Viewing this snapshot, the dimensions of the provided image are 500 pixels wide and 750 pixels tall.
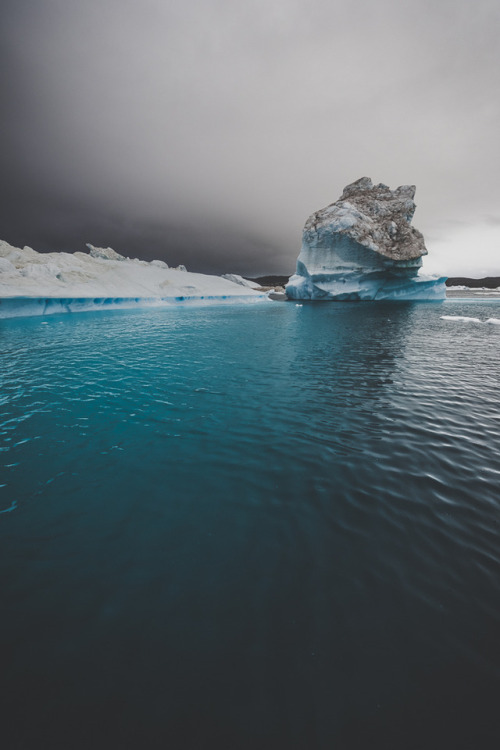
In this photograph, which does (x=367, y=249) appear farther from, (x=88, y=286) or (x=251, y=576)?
(x=251, y=576)

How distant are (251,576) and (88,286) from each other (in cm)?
6165

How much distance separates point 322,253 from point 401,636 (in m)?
64.8

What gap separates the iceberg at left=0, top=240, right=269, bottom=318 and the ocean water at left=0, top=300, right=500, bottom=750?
45643 millimetres

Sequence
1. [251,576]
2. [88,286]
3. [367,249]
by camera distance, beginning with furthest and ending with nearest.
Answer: [88,286], [367,249], [251,576]

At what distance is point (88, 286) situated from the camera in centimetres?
5322

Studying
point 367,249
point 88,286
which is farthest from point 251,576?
point 88,286

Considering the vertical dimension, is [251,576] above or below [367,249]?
below

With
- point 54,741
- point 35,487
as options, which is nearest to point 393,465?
point 54,741

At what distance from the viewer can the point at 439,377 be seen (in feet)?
40.6

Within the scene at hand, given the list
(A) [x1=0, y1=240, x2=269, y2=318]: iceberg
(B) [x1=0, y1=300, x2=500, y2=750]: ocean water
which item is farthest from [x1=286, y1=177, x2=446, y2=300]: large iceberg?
(B) [x1=0, y1=300, x2=500, y2=750]: ocean water

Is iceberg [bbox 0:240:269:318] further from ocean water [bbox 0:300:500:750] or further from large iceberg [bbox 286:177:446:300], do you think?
ocean water [bbox 0:300:500:750]

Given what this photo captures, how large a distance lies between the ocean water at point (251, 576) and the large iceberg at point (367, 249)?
53743mm

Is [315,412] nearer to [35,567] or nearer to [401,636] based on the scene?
[401,636]

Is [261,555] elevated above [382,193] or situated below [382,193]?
below
